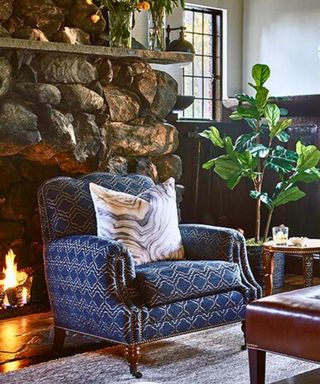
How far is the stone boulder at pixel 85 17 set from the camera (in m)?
5.16

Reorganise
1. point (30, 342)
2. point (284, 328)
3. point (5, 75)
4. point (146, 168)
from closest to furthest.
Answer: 1. point (284, 328)
2. point (30, 342)
3. point (5, 75)
4. point (146, 168)

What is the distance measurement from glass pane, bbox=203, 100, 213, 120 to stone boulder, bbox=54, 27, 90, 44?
1.95 meters

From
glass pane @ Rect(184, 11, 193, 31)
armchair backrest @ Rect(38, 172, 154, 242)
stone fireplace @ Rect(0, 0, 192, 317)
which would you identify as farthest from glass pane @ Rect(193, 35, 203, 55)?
armchair backrest @ Rect(38, 172, 154, 242)

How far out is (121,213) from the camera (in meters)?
4.36

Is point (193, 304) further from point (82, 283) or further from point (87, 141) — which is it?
point (87, 141)

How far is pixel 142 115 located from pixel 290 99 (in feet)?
4.32

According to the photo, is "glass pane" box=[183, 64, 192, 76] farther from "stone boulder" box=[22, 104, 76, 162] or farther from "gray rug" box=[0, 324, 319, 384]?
"gray rug" box=[0, 324, 319, 384]

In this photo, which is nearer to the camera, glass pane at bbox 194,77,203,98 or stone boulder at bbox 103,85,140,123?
stone boulder at bbox 103,85,140,123

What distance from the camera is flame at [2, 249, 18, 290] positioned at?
5.14 m

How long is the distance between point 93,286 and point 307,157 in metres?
2.24

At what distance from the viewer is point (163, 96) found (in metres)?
5.62

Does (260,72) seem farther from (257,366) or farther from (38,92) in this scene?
(257,366)

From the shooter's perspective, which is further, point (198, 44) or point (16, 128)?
point (198, 44)

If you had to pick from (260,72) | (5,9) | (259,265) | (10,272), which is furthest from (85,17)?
(259,265)
